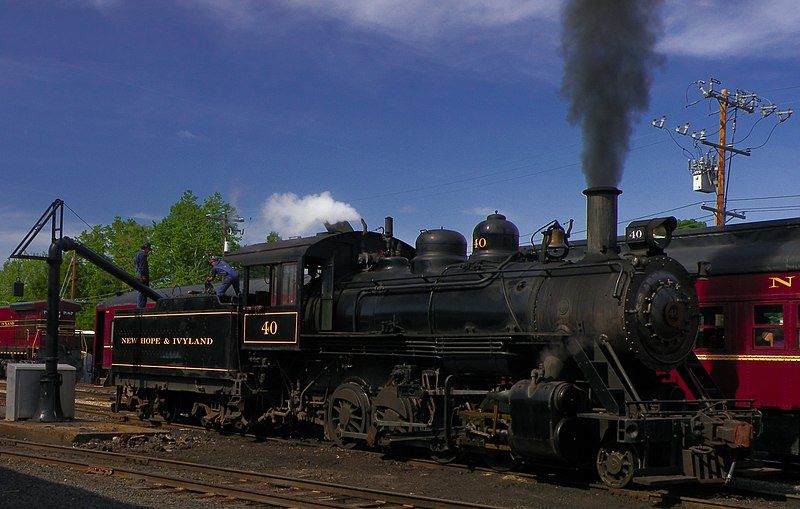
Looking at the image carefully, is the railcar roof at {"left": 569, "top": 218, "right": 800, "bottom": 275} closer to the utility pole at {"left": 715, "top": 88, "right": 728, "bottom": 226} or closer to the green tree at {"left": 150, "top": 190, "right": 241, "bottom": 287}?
the utility pole at {"left": 715, "top": 88, "right": 728, "bottom": 226}

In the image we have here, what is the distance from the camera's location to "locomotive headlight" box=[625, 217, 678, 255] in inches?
397

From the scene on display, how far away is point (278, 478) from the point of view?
997 centimetres

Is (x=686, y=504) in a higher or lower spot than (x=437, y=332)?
lower

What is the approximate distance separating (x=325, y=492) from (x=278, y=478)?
2.74 feet

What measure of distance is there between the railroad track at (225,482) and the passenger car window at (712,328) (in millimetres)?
5393

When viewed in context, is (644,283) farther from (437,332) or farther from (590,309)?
(437,332)

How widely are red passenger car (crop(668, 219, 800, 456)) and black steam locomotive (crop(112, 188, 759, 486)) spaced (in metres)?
0.59

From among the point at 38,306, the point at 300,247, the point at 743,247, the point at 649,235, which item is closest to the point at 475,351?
the point at 649,235

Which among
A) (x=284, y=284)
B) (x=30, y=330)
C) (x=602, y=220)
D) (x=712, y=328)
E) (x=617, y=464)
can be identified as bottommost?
(x=617, y=464)

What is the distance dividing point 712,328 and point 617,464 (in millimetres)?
3737

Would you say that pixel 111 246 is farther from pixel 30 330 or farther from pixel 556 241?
pixel 556 241

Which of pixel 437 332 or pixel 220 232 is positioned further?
pixel 220 232

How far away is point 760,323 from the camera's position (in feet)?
37.8

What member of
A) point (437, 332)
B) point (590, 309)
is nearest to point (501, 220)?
point (437, 332)
